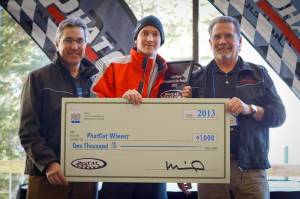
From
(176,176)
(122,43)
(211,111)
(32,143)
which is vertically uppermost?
(122,43)

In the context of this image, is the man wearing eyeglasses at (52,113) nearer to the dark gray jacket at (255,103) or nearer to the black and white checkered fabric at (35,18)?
the dark gray jacket at (255,103)

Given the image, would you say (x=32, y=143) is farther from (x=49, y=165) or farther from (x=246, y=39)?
(x=246, y=39)

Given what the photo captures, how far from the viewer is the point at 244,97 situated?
1892 mm

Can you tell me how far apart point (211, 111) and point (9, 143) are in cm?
215

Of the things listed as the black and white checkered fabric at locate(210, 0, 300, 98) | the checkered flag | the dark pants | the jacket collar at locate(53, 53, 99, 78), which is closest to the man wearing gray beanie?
the dark pants

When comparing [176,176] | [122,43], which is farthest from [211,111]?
[122,43]

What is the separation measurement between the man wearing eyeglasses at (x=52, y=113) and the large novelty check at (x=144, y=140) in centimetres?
8

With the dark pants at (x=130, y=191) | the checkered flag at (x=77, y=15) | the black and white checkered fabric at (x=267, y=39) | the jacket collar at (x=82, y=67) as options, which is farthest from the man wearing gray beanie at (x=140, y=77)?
the black and white checkered fabric at (x=267, y=39)

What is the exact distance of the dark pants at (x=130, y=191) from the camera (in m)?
1.83

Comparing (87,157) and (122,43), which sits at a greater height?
(122,43)

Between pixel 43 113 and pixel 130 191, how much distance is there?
552 mm

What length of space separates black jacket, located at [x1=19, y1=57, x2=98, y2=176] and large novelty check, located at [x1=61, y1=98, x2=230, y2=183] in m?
0.08

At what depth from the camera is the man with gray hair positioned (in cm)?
183

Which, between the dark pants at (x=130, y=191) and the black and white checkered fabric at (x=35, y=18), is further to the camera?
the black and white checkered fabric at (x=35, y=18)
